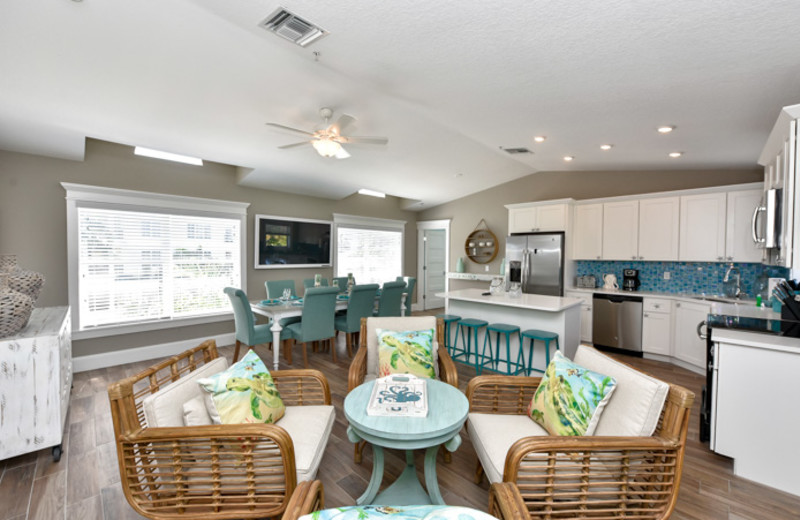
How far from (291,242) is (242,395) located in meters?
4.26

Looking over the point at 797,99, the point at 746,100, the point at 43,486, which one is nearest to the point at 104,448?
the point at 43,486

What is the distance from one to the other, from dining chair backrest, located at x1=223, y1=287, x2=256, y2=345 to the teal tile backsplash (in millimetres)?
5010

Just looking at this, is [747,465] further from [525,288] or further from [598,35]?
[525,288]

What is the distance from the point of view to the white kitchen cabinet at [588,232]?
16.2 ft

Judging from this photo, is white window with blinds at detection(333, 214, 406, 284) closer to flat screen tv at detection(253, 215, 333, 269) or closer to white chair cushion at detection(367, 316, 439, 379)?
flat screen tv at detection(253, 215, 333, 269)

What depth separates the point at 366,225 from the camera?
22.6 ft

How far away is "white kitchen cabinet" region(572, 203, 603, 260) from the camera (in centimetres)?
494

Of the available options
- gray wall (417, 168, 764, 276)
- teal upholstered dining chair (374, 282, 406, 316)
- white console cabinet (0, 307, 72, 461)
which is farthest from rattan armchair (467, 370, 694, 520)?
gray wall (417, 168, 764, 276)

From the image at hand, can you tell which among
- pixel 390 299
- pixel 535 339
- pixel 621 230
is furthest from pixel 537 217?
pixel 390 299

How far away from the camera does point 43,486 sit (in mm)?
1968

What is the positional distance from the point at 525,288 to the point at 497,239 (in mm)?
1458

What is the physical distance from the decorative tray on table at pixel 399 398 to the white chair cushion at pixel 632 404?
85cm

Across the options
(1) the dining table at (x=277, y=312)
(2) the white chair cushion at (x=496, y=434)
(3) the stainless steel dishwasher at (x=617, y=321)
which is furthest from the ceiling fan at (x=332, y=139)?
(3) the stainless steel dishwasher at (x=617, y=321)

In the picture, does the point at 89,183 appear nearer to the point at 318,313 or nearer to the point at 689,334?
the point at 318,313
